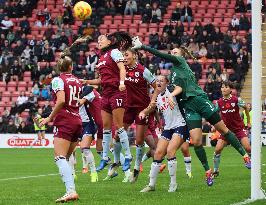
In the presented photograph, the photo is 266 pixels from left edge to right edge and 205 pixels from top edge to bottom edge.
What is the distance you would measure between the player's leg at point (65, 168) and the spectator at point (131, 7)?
115 feet

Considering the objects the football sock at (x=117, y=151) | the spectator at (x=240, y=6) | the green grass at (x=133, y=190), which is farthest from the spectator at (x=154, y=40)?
the football sock at (x=117, y=151)

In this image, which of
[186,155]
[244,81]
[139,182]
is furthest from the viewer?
[244,81]

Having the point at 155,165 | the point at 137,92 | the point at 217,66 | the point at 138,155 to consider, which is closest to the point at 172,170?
the point at 155,165

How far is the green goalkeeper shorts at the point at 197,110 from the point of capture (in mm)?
14859

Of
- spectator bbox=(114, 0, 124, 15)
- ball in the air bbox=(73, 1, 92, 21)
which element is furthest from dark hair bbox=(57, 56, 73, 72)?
spectator bbox=(114, 0, 124, 15)

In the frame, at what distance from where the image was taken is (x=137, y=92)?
55.7 ft

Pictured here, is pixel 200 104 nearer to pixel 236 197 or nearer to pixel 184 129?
pixel 184 129

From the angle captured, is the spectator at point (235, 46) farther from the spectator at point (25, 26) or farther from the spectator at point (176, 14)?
the spectator at point (25, 26)

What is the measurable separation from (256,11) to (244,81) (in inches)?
1099

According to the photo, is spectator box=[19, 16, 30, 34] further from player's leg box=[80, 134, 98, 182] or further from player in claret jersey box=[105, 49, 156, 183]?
player in claret jersey box=[105, 49, 156, 183]

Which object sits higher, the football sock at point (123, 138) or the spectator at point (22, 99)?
the football sock at point (123, 138)

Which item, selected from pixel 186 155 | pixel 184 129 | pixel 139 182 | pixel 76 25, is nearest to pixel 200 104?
pixel 184 129

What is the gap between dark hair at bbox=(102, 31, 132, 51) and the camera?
1666 cm

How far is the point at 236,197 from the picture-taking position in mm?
12914
